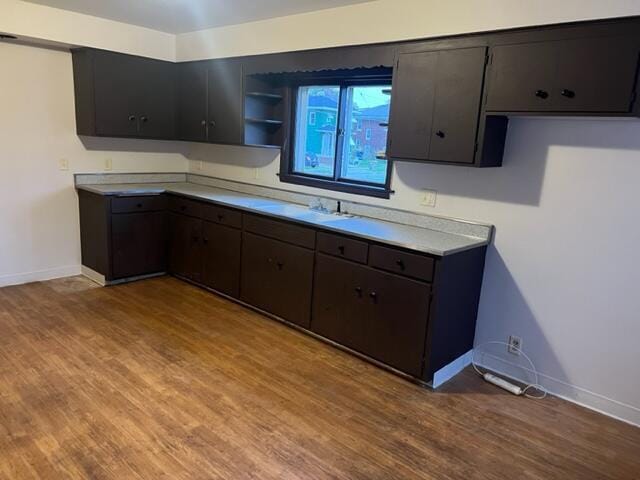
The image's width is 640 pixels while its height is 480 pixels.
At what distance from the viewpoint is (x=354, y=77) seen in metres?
3.62

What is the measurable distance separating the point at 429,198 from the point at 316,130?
4.36 feet

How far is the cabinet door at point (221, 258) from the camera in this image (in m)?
3.88

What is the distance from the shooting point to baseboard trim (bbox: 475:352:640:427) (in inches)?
101

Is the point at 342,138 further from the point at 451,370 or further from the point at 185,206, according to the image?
the point at 451,370

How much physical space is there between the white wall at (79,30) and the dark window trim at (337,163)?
146 cm

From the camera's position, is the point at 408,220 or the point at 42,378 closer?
the point at 42,378

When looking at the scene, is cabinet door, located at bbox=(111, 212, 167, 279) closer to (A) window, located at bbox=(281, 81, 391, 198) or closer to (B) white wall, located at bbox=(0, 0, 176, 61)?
(A) window, located at bbox=(281, 81, 391, 198)

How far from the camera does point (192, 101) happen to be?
177 inches

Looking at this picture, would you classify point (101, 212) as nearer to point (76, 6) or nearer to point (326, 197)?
point (76, 6)


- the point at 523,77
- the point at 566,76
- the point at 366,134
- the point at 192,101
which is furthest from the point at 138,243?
the point at 566,76

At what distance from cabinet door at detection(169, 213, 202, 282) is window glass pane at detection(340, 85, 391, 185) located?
1.43 metres

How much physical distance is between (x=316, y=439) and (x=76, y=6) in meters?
3.64

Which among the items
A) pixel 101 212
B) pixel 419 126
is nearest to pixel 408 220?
pixel 419 126

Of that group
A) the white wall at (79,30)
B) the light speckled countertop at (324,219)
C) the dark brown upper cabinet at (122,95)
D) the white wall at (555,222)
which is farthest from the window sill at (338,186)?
the white wall at (79,30)
